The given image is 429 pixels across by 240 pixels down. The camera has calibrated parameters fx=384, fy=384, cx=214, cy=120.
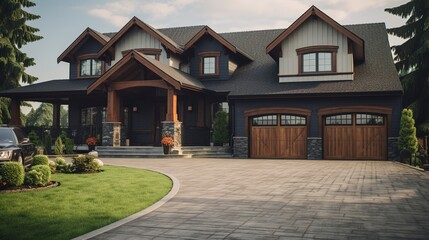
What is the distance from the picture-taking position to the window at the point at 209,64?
2408cm

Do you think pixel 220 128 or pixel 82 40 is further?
pixel 82 40

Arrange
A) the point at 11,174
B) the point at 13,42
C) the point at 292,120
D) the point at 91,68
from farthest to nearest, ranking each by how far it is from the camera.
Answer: the point at 13,42, the point at 91,68, the point at 292,120, the point at 11,174

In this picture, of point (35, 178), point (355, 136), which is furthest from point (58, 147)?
point (355, 136)

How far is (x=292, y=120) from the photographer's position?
69.1 feet

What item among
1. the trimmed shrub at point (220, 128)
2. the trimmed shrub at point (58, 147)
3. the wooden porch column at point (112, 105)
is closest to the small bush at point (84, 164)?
the trimmed shrub at point (58, 147)

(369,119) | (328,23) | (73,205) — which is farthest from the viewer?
(328,23)

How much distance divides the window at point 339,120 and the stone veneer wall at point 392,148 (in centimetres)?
211

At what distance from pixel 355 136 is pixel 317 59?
4.76m

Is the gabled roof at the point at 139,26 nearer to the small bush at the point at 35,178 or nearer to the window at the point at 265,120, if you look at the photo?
the window at the point at 265,120

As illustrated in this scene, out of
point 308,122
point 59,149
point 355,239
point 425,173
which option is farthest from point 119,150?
point 355,239

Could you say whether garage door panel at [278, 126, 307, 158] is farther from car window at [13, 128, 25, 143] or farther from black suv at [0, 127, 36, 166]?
car window at [13, 128, 25, 143]

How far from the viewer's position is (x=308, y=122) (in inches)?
808

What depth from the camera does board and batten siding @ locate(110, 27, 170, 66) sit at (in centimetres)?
2459

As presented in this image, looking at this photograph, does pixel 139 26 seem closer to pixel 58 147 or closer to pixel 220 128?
pixel 220 128
